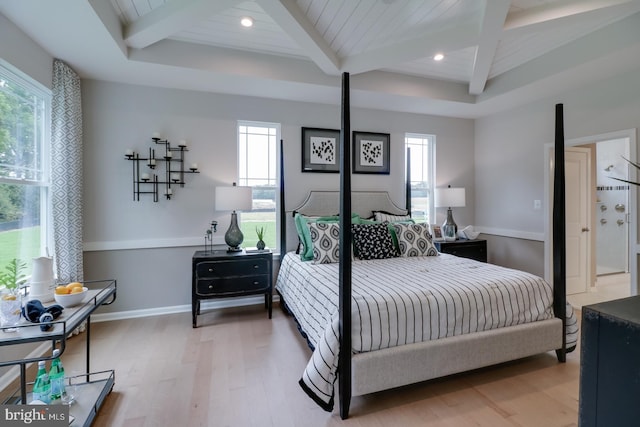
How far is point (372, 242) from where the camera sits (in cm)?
328

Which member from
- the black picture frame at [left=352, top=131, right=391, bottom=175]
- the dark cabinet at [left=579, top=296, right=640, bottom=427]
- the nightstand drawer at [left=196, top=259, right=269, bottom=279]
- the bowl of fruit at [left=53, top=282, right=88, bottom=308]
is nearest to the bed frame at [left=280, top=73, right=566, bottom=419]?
the dark cabinet at [left=579, top=296, right=640, bottom=427]

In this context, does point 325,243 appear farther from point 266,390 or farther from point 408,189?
point 408,189

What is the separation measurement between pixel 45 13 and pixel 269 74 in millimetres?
1741

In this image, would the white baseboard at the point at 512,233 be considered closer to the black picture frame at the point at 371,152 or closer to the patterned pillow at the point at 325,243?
the black picture frame at the point at 371,152

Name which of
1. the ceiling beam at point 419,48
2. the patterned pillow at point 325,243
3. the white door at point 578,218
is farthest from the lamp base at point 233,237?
the white door at point 578,218

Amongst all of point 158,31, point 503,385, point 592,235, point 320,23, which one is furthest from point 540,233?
point 158,31

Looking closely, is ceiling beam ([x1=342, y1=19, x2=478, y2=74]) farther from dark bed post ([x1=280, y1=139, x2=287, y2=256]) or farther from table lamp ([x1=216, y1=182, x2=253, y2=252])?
table lamp ([x1=216, y1=182, x2=253, y2=252])

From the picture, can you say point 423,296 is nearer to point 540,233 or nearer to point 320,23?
point 320,23

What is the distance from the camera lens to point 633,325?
2.32 feet

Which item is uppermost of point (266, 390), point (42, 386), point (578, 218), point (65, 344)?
point (578, 218)

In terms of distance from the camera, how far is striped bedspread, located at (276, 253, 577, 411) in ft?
6.06

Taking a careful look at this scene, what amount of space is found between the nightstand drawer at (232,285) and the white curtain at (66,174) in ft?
3.88

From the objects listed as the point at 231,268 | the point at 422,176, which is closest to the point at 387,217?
the point at 422,176

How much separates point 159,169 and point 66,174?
0.82 metres
